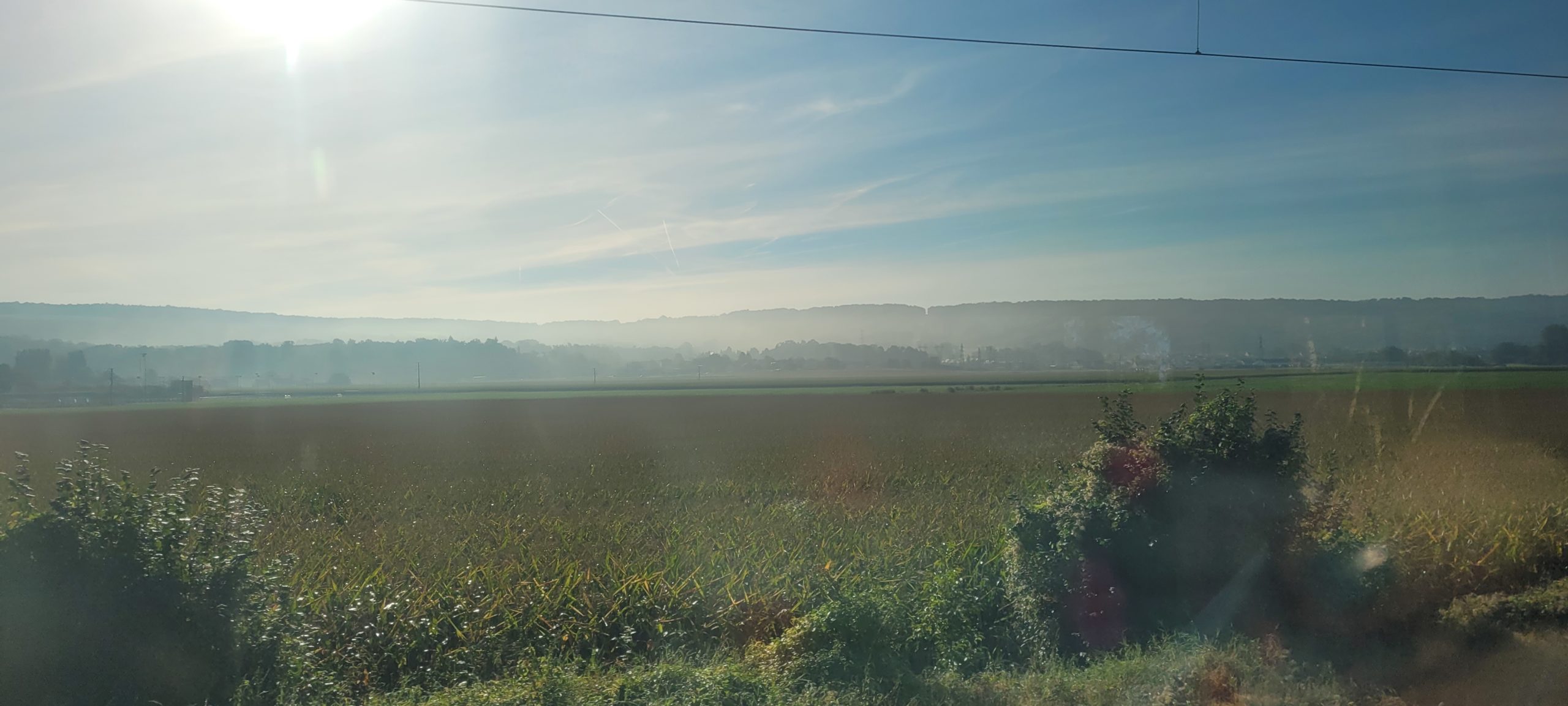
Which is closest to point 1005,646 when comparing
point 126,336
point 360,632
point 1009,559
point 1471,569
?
point 1009,559

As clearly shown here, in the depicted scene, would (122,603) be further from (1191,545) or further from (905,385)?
(905,385)

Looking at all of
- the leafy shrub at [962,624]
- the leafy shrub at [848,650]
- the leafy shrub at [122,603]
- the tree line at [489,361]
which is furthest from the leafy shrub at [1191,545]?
the tree line at [489,361]

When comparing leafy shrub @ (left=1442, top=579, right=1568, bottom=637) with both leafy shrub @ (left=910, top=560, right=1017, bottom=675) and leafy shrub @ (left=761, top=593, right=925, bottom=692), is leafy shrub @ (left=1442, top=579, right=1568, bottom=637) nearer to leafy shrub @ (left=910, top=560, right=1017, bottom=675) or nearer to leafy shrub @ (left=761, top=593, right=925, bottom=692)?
leafy shrub @ (left=910, top=560, right=1017, bottom=675)

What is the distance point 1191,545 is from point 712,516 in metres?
8.22

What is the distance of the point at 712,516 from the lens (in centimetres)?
1363

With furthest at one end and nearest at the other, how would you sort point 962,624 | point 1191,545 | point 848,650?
1. point 962,624
2. point 1191,545
3. point 848,650

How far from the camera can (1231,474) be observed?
680 centimetres

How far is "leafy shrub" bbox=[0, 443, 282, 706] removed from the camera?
521cm

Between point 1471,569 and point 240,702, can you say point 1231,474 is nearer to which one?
point 1471,569

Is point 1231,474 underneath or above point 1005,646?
above

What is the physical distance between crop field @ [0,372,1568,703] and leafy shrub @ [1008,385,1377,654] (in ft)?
2.59

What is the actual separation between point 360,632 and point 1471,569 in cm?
960

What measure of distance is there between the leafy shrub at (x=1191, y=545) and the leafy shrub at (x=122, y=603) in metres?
5.97

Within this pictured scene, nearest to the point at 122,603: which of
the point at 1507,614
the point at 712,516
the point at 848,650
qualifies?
the point at 848,650
